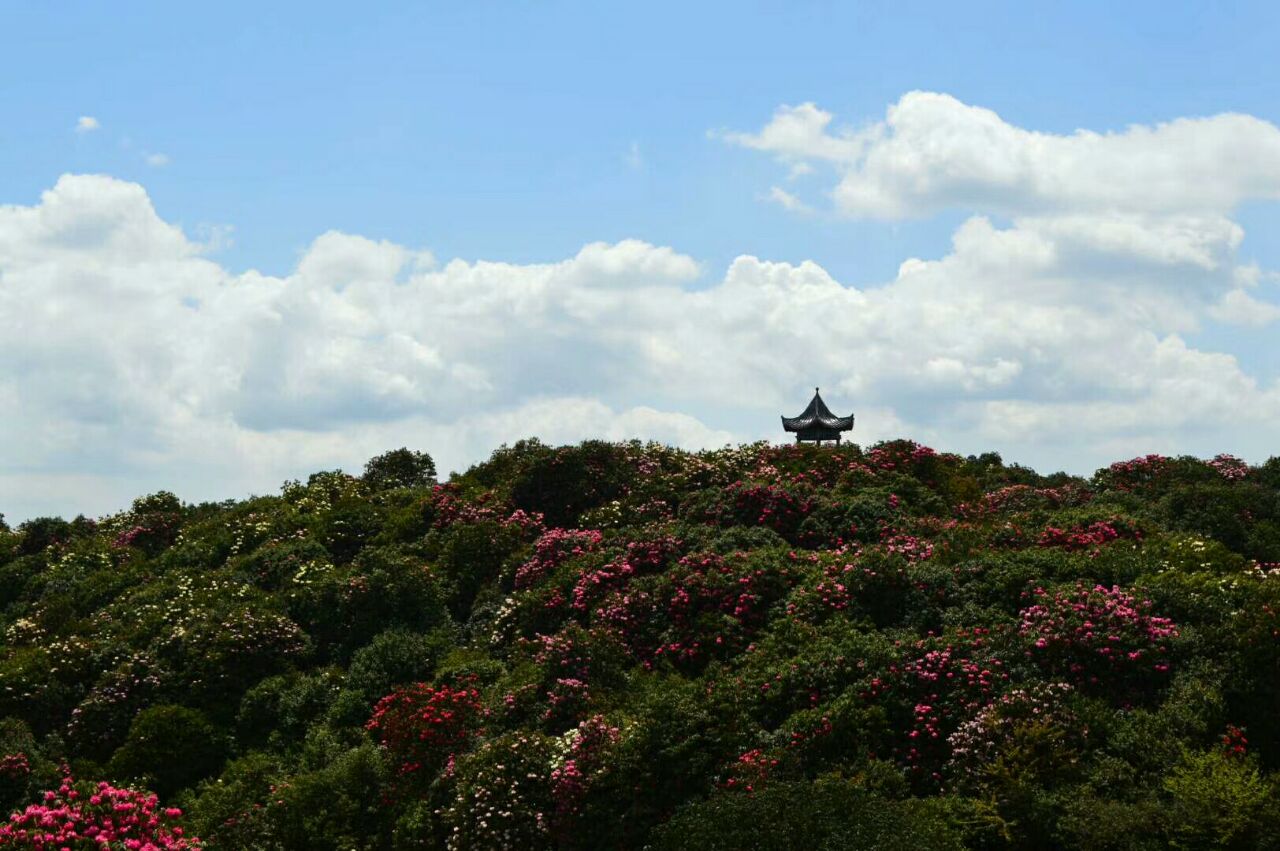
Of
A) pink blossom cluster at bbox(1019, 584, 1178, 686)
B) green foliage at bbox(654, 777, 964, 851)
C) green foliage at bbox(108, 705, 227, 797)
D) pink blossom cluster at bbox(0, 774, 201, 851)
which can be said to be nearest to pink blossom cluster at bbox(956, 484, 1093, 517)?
pink blossom cluster at bbox(1019, 584, 1178, 686)

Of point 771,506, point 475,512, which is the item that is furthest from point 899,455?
point 475,512

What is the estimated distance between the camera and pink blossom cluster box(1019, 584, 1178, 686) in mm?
20828

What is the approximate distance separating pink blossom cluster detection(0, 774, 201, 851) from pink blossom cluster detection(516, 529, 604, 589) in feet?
47.3

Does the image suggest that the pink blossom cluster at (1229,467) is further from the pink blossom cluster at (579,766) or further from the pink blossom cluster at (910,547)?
the pink blossom cluster at (579,766)

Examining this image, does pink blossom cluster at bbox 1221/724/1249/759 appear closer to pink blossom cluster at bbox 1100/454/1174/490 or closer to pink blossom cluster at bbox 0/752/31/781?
pink blossom cluster at bbox 1100/454/1174/490

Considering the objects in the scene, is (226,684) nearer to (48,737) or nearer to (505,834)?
(48,737)

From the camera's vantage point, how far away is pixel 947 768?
64.6 feet

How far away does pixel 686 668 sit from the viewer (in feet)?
84.9

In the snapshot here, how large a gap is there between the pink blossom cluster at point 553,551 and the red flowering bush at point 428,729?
7.36 m

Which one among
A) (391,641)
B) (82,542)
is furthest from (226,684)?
(82,542)

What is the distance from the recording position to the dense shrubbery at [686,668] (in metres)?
18.5

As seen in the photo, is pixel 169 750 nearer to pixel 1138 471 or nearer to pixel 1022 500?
pixel 1022 500

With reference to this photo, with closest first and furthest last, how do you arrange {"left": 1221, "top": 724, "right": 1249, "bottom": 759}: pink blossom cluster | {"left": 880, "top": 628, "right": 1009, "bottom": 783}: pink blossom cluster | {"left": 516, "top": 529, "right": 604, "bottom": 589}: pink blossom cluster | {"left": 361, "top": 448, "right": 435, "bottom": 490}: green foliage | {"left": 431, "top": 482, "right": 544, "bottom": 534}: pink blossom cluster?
{"left": 1221, "top": 724, "right": 1249, "bottom": 759}: pink blossom cluster → {"left": 880, "top": 628, "right": 1009, "bottom": 783}: pink blossom cluster → {"left": 516, "top": 529, "right": 604, "bottom": 589}: pink blossom cluster → {"left": 431, "top": 482, "right": 544, "bottom": 534}: pink blossom cluster → {"left": 361, "top": 448, "right": 435, "bottom": 490}: green foliage

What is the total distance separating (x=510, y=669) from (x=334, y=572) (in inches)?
393
